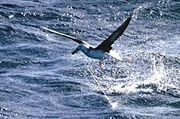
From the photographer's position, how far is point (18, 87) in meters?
17.2

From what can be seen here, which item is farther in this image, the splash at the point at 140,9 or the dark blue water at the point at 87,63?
the splash at the point at 140,9

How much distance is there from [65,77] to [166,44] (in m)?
4.17

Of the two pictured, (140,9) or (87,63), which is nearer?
(87,63)

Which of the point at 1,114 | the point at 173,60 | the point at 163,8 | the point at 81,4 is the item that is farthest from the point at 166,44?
the point at 1,114

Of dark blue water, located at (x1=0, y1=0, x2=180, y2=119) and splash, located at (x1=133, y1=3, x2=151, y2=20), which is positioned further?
splash, located at (x1=133, y1=3, x2=151, y2=20)

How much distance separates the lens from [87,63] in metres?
19.1

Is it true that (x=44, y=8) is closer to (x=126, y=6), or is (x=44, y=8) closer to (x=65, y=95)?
(x=126, y=6)

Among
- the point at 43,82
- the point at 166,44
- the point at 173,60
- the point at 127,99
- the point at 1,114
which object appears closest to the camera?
the point at 1,114

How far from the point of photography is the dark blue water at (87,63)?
15.8 metres

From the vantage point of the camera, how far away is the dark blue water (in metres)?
15.8

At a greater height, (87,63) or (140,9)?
(140,9)

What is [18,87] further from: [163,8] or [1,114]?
[163,8]

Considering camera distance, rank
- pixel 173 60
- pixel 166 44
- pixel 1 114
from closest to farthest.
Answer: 1. pixel 1 114
2. pixel 173 60
3. pixel 166 44

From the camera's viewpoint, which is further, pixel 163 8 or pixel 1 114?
pixel 163 8
